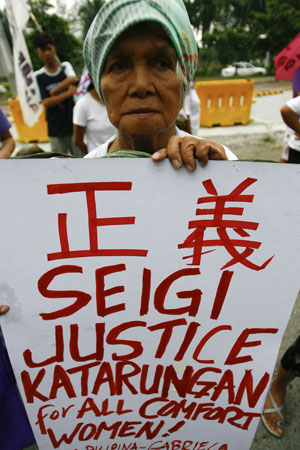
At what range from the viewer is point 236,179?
592 mm

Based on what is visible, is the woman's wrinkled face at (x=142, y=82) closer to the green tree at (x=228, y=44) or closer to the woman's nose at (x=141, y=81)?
the woman's nose at (x=141, y=81)

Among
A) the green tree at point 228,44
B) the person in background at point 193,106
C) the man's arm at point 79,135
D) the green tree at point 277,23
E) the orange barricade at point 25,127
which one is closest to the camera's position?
the man's arm at point 79,135

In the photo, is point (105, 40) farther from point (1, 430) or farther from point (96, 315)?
point (1, 430)

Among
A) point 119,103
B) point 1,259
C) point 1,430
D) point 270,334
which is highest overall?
point 119,103

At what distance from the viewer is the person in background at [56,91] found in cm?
290

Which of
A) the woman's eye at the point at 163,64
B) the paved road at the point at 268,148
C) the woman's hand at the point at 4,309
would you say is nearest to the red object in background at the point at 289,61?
the paved road at the point at 268,148

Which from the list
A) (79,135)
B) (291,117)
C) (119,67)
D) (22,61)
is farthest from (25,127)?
(119,67)

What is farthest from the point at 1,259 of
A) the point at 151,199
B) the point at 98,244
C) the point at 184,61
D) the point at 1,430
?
the point at 1,430

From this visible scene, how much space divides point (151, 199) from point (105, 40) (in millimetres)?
354

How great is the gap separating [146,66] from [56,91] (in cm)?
254

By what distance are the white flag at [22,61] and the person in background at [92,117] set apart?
798mm

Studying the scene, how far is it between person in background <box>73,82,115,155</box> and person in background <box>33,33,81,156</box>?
3.24 ft

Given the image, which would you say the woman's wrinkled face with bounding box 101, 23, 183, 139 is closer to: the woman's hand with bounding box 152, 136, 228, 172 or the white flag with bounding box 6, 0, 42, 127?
the woman's hand with bounding box 152, 136, 228, 172

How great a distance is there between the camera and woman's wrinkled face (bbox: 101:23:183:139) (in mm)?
661
